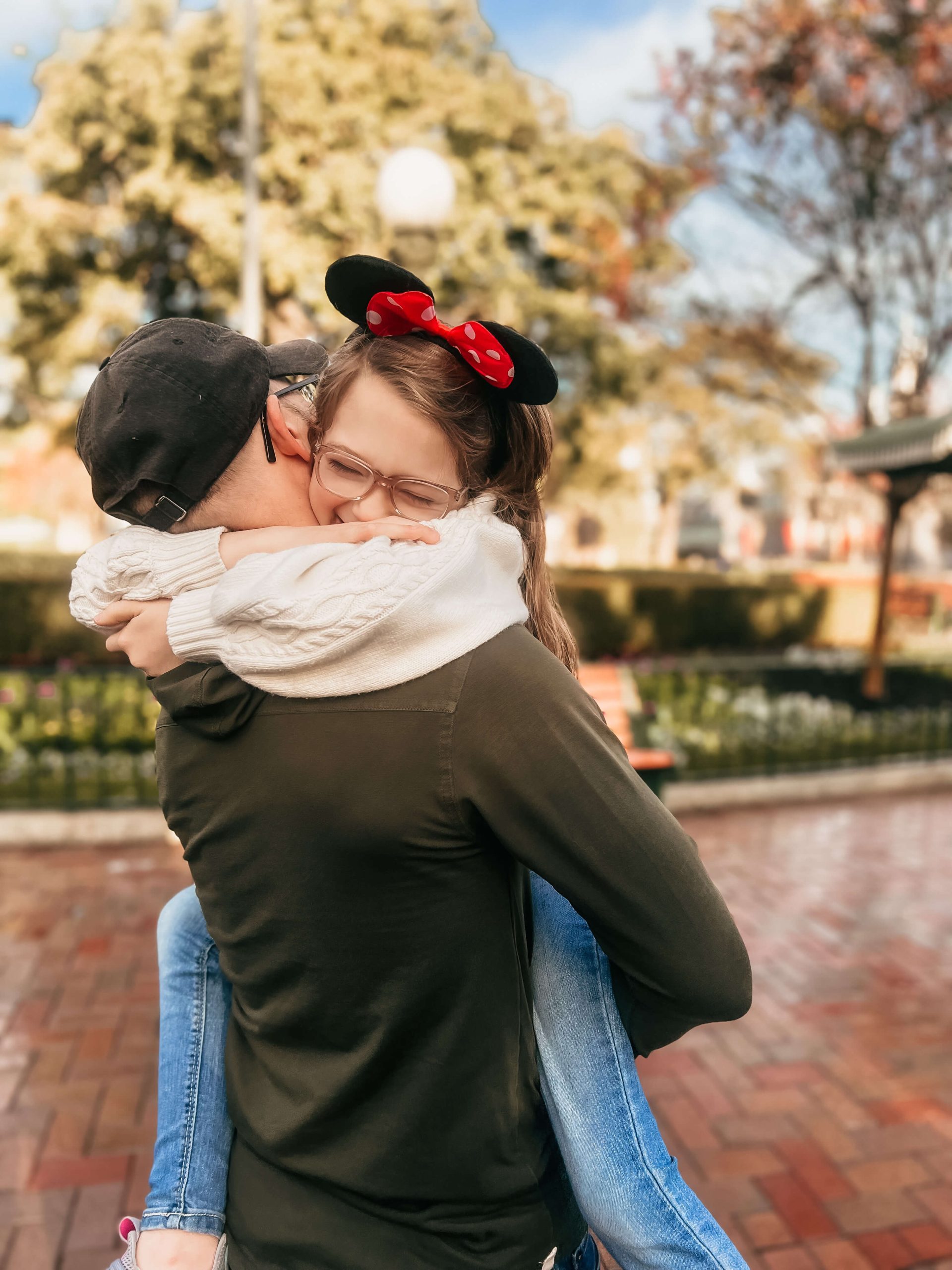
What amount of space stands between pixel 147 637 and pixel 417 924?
0.40 m

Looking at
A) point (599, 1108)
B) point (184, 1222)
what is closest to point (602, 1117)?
point (599, 1108)

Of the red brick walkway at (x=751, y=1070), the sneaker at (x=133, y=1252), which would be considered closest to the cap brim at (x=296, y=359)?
the sneaker at (x=133, y=1252)

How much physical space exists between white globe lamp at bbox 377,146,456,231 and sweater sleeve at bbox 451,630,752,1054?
183 inches

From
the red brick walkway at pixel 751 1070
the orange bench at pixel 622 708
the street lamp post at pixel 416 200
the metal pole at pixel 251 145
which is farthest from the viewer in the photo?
the metal pole at pixel 251 145

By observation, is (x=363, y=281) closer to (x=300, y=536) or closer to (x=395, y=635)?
(x=300, y=536)

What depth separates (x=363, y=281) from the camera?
3.79 ft

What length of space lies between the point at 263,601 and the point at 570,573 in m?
11.8

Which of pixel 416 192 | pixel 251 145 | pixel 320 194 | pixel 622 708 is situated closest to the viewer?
pixel 622 708

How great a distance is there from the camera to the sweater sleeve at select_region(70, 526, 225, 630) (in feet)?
3.27

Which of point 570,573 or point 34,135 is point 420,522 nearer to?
point 570,573

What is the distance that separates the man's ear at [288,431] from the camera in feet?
3.39

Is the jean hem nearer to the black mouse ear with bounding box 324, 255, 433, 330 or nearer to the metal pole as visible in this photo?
the black mouse ear with bounding box 324, 255, 433, 330

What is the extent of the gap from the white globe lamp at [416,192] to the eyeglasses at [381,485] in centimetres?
433

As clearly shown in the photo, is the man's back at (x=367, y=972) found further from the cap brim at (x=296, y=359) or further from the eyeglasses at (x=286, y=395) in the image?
the cap brim at (x=296, y=359)
